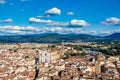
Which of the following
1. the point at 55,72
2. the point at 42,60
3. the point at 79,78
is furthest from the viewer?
the point at 42,60

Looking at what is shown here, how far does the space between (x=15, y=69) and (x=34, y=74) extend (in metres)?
4.81

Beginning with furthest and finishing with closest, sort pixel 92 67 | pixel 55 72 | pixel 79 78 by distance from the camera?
1. pixel 92 67
2. pixel 55 72
3. pixel 79 78

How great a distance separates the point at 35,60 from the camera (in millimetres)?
56469

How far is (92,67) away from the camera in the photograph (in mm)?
39656

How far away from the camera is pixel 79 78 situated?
2961cm

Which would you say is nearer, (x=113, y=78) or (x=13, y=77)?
(x=113, y=78)

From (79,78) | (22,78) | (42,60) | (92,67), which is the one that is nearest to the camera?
(79,78)

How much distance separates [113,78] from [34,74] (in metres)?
10.5

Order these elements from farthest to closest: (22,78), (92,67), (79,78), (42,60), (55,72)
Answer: (42,60)
(92,67)
(55,72)
(22,78)
(79,78)

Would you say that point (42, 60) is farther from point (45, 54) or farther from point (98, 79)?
point (98, 79)

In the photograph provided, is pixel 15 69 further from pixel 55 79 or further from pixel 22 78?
pixel 55 79

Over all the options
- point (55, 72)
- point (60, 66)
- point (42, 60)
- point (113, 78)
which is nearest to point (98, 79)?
point (113, 78)

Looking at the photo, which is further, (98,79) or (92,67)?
(92,67)

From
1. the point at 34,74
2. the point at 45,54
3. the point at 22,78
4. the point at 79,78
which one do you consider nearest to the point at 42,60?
the point at 45,54
